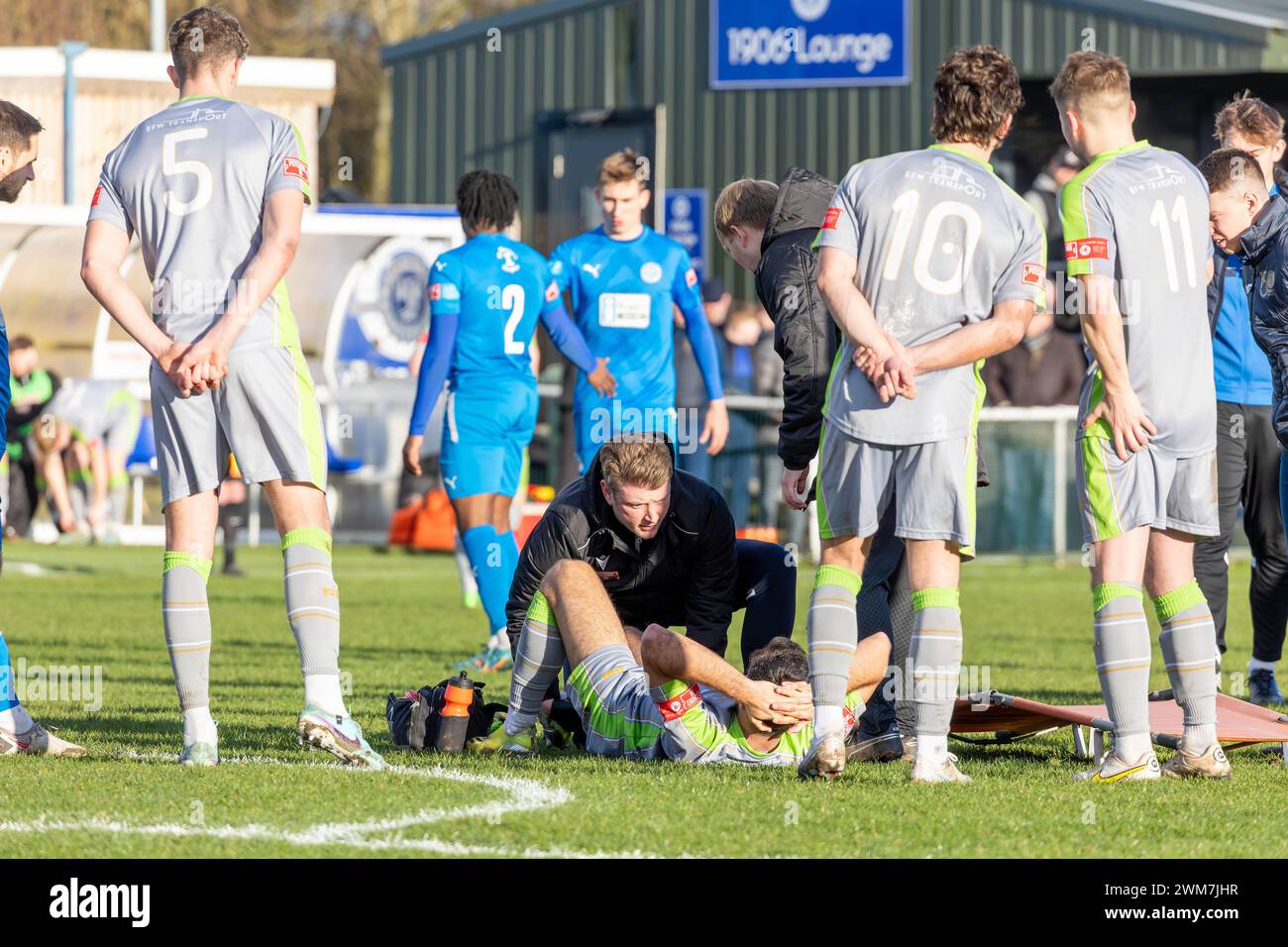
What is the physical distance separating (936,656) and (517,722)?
1666 mm

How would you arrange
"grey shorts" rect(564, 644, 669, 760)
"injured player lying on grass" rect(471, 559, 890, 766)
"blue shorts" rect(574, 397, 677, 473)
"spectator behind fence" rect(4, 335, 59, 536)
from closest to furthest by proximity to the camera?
"injured player lying on grass" rect(471, 559, 890, 766) → "grey shorts" rect(564, 644, 669, 760) → "blue shorts" rect(574, 397, 677, 473) → "spectator behind fence" rect(4, 335, 59, 536)

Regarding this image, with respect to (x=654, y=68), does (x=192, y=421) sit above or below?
below

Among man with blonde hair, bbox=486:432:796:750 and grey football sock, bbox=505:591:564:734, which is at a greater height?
man with blonde hair, bbox=486:432:796:750

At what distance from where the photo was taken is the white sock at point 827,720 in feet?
18.6

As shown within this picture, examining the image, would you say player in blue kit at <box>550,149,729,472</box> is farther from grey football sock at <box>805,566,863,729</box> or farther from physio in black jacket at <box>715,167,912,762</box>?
grey football sock at <box>805,566,863,729</box>

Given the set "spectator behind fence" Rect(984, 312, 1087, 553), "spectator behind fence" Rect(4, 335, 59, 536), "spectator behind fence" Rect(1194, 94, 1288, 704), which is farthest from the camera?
"spectator behind fence" Rect(4, 335, 59, 536)

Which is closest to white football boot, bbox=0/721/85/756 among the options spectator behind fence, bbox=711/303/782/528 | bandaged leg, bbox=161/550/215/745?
bandaged leg, bbox=161/550/215/745

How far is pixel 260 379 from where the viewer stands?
5883 mm

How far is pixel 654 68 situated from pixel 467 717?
19.3 meters

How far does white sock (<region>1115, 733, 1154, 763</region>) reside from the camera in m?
5.91

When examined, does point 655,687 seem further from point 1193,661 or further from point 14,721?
point 14,721

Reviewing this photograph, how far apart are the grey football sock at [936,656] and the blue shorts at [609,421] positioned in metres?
4.39
